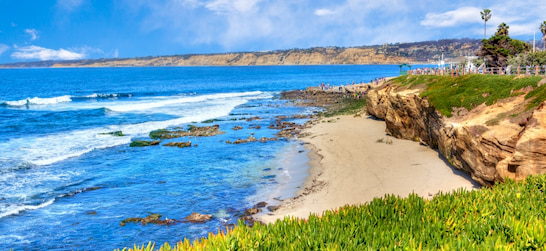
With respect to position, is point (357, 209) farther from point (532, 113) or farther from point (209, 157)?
point (209, 157)

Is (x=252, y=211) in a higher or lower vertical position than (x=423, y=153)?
lower

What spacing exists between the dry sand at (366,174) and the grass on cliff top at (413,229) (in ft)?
17.7

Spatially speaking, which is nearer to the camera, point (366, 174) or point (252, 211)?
point (252, 211)

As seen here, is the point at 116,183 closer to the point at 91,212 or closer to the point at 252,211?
the point at 91,212

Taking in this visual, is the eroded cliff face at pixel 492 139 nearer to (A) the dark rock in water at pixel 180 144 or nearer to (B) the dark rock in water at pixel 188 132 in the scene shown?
(A) the dark rock in water at pixel 180 144

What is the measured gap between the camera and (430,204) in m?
9.32

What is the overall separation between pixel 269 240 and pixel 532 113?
38.5ft

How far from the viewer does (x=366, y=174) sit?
66.7 feet

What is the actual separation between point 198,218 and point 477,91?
570 inches

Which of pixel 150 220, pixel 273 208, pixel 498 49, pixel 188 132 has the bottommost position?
pixel 273 208

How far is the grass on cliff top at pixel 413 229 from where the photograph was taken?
720 centimetres

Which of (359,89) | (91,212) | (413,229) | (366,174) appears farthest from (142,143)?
(359,89)

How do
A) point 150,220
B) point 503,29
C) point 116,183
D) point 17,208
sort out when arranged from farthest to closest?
point 503,29 → point 116,183 → point 17,208 → point 150,220

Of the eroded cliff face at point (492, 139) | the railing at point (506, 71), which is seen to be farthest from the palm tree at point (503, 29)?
the eroded cliff face at point (492, 139)
